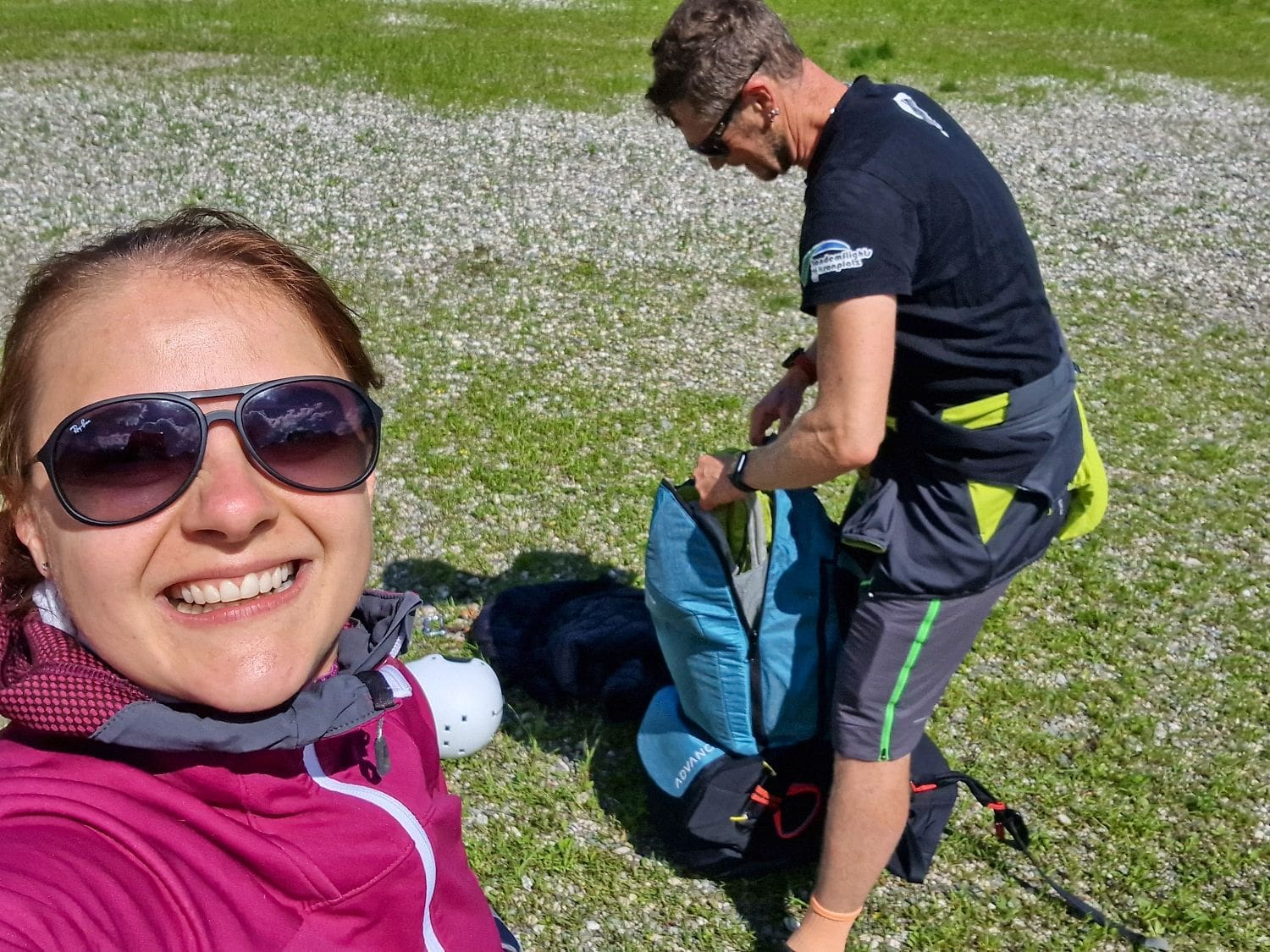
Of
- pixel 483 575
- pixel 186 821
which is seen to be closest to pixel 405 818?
pixel 186 821

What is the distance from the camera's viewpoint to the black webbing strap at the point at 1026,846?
12.4 feet

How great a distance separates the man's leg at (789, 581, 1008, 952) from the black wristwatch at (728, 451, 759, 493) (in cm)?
54

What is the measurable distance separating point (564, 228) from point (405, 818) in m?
10.0

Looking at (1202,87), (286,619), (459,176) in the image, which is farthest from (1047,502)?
(1202,87)

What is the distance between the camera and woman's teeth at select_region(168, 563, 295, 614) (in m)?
1.42

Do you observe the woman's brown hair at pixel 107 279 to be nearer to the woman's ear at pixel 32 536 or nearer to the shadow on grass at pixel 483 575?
the woman's ear at pixel 32 536

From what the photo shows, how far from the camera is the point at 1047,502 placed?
3158 millimetres

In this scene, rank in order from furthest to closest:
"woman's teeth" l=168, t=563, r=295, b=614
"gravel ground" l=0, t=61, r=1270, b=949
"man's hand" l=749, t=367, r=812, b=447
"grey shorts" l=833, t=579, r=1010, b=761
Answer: "gravel ground" l=0, t=61, r=1270, b=949
"man's hand" l=749, t=367, r=812, b=447
"grey shorts" l=833, t=579, r=1010, b=761
"woman's teeth" l=168, t=563, r=295, b=614

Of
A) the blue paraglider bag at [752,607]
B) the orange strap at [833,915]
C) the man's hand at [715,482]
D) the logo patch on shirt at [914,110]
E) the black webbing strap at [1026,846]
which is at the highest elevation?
the logo patch on shirt at [914,110]

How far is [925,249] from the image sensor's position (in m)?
2.80

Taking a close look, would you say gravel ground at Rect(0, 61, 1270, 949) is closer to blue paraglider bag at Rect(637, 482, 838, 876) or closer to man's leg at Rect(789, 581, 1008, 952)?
blue paraglider bag at Rect(637, 482, 838, 876)

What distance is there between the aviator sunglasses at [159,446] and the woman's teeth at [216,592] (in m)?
0.12

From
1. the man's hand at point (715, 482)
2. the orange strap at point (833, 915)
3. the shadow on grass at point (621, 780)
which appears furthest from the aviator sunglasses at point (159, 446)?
the shadow on grass at point (621, 780)

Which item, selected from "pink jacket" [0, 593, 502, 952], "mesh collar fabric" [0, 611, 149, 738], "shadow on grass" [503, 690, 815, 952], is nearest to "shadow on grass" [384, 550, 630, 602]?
"shadow on grass" [503, 690, 815, 952]
